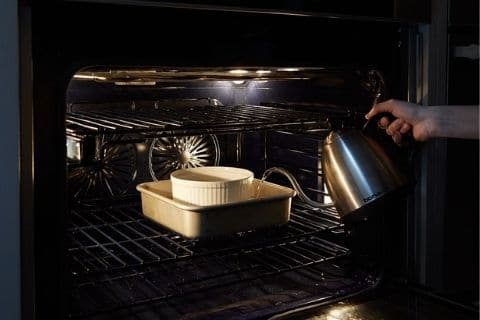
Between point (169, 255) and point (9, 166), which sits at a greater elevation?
point (9, 166)

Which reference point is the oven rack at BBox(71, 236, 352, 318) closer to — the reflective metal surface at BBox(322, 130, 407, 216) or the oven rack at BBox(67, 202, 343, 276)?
the oven rack at BBox(67, 202, 343, 276)

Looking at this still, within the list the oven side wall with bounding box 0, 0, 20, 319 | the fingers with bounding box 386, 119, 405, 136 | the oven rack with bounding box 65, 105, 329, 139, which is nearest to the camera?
the oven side wall with bounding box 0, 0, 20, 319

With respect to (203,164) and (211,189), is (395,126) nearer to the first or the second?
(211,189)

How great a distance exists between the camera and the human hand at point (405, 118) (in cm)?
102

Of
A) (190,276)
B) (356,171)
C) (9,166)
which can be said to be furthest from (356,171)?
(9,166)

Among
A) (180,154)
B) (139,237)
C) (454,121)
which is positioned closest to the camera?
(454,121)

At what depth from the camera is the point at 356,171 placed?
1022 millimetres

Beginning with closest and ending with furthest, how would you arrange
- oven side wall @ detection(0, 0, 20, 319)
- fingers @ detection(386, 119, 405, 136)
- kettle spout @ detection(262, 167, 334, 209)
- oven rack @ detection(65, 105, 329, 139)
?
oven side wall @ detection(0, 0, 20, 319), oven rack @ detection(65, 105, 329, 139), fingers @ detection(386, 119, 405, 136), kettle spout @ detection(262, 167, 334, 209)

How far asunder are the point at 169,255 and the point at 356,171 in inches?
14.4

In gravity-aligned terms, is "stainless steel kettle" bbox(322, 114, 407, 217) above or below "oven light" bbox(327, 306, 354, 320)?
above

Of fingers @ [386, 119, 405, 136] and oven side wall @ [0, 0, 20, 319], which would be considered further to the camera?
fingers @ [386, 119, 405, 136]

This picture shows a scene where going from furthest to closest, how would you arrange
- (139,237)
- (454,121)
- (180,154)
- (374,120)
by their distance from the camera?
(180,154) → (139,237) → (374,120) → (454,121)

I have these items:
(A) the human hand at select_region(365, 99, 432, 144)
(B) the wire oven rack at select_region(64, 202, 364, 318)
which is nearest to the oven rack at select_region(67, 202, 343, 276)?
(B) the wire oven rack at select_region(64, 202, 364, 318)

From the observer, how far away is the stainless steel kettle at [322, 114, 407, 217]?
101 centimetres
